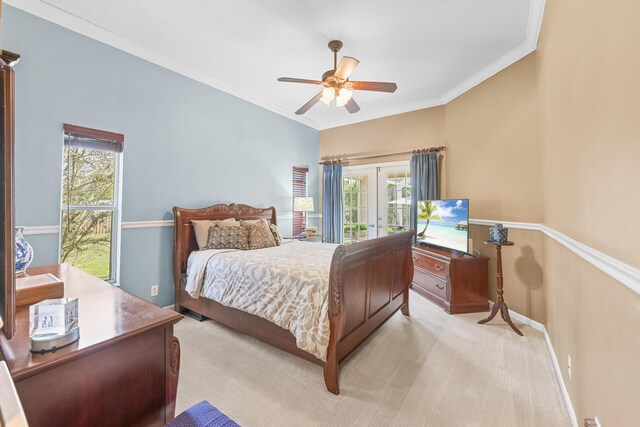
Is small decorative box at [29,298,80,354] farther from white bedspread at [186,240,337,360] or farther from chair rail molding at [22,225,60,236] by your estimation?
chair rail molding at [22,225,60,236]

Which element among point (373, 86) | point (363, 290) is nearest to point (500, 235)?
point (363, 290)

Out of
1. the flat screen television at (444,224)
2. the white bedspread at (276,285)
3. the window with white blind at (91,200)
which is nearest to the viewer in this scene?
the white bedspread at (276,285)

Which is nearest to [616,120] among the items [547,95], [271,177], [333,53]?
[547,95]

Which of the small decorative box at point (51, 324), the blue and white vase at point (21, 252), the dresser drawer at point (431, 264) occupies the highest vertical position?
the blue and white vase at point (21, 252)

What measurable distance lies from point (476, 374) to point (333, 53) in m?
3.48

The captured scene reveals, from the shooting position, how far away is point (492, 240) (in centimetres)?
293

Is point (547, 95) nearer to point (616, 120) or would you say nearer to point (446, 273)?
point (616, 120)

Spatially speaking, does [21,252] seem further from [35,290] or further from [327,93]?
[327,93]

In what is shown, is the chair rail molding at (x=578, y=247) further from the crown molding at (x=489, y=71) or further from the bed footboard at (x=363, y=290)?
the crown molding at (x=489, y=71)

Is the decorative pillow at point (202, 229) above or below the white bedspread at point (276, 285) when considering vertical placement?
above

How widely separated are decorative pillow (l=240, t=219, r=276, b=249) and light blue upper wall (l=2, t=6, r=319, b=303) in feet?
2.34

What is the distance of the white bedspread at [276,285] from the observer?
80.0 inches

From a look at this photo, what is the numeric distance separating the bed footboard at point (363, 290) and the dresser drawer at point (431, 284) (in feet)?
1.67

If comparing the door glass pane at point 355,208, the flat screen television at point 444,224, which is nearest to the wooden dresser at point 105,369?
the flat screen television at point 444,224
